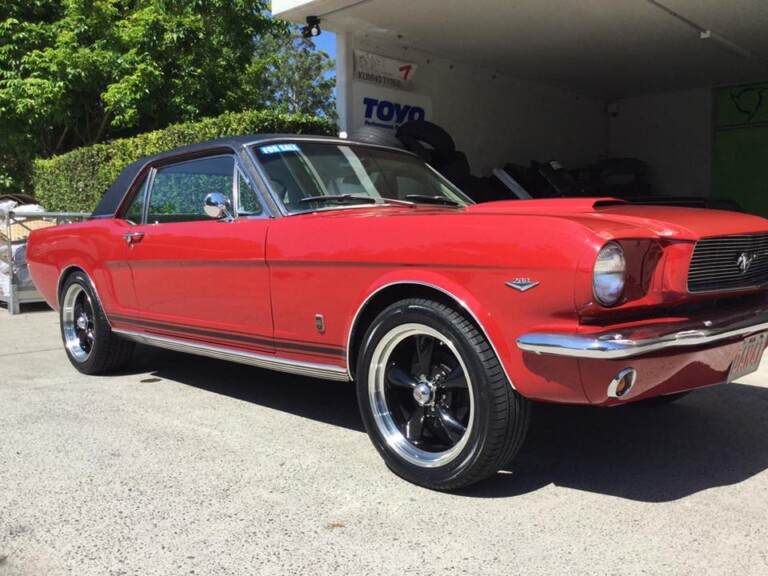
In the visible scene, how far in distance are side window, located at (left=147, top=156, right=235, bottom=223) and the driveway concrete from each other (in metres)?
1.23

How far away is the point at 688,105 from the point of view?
1460 centimetres

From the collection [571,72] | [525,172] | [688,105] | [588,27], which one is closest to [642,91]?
[688,105]

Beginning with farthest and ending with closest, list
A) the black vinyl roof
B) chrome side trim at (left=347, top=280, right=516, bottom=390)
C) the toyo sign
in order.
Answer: the toyo sign
the black vinyl roof
chrome side trim at (left=347, top=280, right=516, bottom=390)

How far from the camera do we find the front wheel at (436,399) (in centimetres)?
270

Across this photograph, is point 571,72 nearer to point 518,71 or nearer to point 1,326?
point 518,71

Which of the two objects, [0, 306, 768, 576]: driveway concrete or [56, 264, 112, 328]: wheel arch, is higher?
[56, 264, 112, 328]: wheel arch

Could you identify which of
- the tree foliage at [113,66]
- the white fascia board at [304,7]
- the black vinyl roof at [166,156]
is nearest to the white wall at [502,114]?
the white fascia board at [304,7]

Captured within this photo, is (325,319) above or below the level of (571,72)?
below

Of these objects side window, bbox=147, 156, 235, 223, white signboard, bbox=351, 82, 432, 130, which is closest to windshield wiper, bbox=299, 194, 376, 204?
side window, bbox=147, 156, 235, 223

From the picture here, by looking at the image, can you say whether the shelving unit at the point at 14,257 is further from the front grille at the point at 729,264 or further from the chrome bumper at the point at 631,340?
the front grille at the point at 729,264

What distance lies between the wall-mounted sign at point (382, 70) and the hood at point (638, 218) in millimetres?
6435

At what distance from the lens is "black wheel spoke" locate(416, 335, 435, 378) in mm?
3029

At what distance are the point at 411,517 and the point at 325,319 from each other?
3.44ft

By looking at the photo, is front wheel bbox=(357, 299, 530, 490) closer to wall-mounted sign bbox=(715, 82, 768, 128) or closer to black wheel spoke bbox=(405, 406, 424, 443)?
black wheel spoke bbox=(405, 406, 424, 443)
